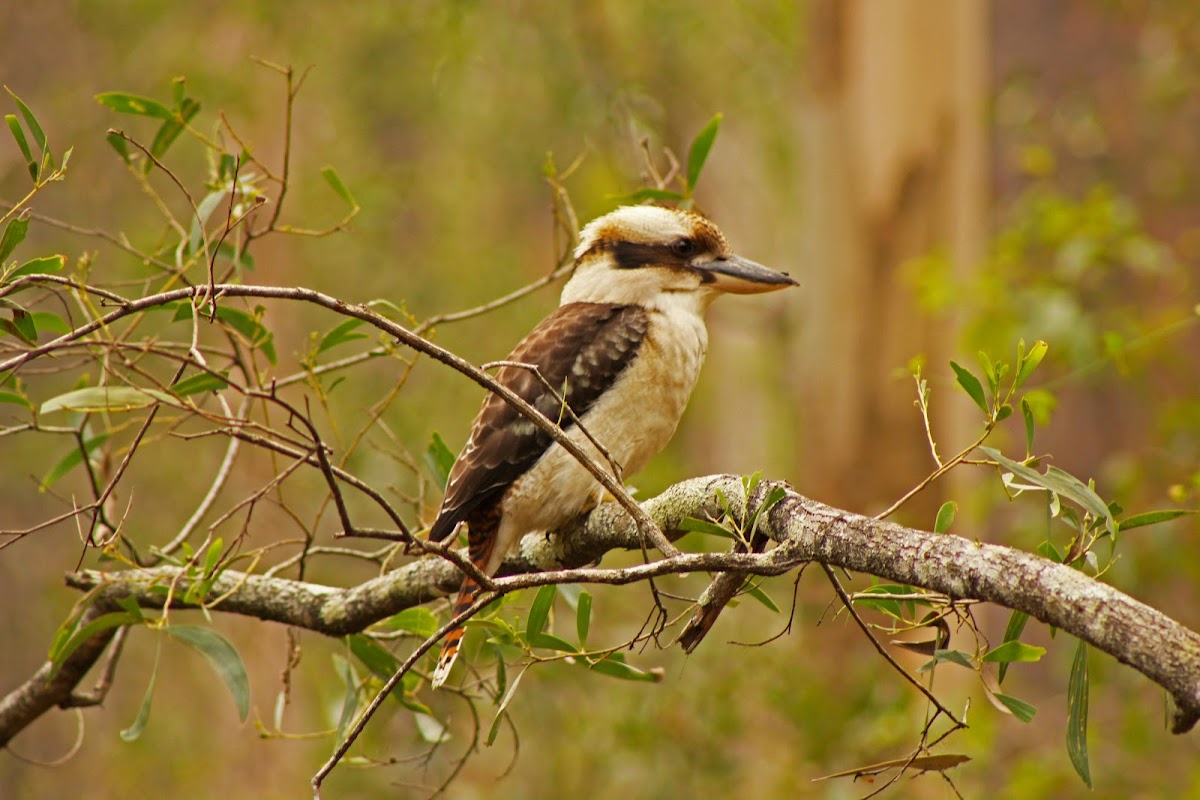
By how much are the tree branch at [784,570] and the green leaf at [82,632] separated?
0.20ft

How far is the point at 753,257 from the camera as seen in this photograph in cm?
869

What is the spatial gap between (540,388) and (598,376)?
11cm

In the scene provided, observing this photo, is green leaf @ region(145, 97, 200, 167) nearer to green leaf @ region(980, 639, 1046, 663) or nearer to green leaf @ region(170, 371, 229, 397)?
green leaf @ region(170, 371, 229, 397)

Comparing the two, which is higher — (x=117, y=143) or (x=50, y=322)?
(x=117, y=143)

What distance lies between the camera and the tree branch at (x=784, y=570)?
94 cm

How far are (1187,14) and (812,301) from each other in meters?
1.68

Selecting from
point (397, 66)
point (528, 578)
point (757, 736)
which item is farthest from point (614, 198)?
point (397, 66)

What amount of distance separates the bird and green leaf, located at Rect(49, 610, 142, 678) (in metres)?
0.38

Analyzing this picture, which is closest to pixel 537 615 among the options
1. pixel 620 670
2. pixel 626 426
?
pixel 620 670

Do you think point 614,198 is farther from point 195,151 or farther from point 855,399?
point 195,151

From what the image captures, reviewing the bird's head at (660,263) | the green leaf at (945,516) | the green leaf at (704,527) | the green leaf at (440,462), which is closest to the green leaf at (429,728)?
the green leaf at (440,462)

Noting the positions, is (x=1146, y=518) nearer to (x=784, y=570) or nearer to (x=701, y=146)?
(x=784, y=570)

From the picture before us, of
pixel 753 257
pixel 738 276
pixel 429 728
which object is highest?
pixel 753 257

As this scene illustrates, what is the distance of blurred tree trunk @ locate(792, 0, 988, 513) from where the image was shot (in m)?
4.18
